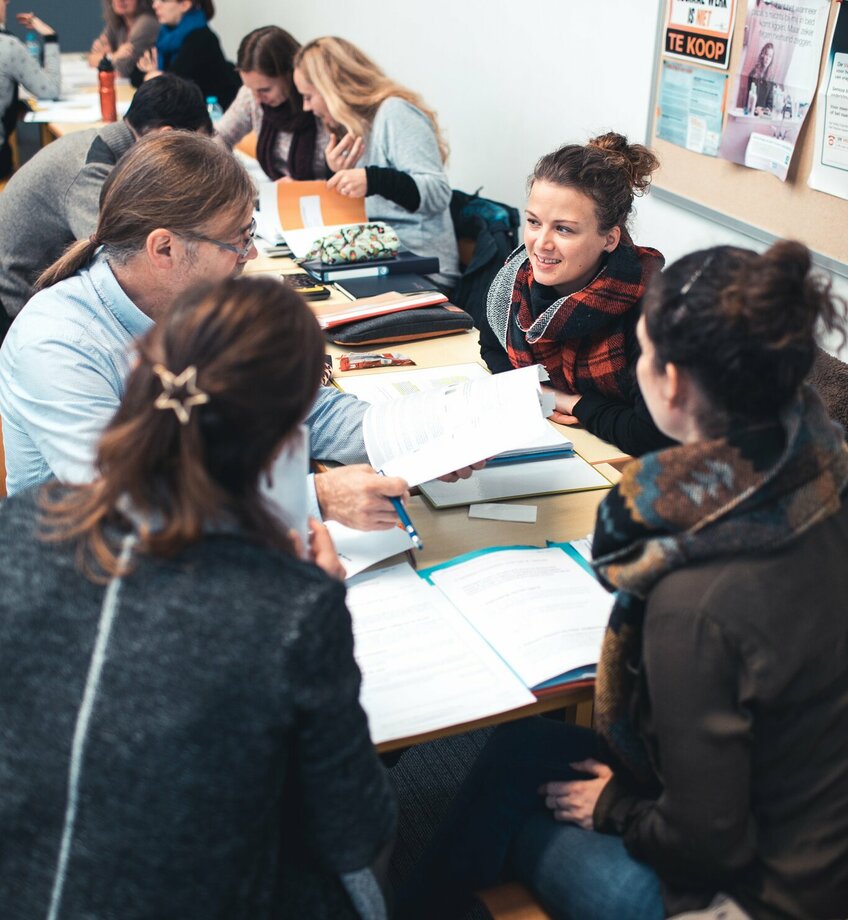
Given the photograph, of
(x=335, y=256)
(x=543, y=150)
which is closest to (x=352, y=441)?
(x=335, y=256)

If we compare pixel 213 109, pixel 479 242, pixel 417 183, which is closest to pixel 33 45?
pixel 213 109

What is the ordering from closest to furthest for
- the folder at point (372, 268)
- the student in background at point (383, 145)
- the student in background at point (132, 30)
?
1. the folder at point (372, 268)
2. the student in background at point (383, 145)
3. the student in background at point (132, 30)

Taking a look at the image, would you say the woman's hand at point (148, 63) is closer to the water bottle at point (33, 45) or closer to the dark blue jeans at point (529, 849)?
the water bottle at point (33, 45)

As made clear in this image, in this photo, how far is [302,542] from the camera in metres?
1.22

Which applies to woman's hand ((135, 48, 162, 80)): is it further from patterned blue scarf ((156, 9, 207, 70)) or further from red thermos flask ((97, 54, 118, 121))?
red thermos flask ((97, 54, 118, 121))

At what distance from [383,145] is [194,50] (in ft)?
7.49

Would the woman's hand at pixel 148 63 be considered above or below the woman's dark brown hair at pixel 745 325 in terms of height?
below

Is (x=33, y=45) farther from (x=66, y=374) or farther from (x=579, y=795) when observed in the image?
(x=579, y=795)

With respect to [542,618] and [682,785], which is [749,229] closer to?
[542,618]

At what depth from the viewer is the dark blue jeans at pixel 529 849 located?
4.04 feet

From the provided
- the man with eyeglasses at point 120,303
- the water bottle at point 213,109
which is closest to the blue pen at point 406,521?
the man with eyeglasses at point 120,303

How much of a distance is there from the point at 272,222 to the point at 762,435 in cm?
237

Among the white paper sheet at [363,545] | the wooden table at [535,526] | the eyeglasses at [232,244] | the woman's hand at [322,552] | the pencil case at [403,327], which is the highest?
the eyeglasses at [232,244]

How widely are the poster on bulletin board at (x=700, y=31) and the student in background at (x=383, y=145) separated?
32.7 inches
